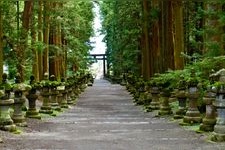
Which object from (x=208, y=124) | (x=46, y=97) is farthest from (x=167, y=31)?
(x=208, y=124)

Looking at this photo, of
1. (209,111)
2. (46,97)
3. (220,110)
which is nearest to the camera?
(220,110)

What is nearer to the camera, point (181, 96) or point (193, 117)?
point (193, 117)

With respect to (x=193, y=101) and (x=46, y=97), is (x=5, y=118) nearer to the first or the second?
(x=193, y=101)

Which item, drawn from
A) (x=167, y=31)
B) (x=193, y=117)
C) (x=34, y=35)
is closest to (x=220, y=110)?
(x=193, y=117)

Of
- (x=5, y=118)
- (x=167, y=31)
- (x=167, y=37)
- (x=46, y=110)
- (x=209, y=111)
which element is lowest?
(x=46, y=110)

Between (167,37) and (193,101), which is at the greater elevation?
(167,37)

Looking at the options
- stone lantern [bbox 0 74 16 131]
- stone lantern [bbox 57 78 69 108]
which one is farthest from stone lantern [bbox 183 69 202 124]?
stone lantern [bbox 57 78 69 108]

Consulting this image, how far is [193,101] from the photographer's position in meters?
16.4

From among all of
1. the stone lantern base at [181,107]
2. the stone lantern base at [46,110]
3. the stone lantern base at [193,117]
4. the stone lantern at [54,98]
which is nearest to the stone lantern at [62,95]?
the stone lantern at [54,98]

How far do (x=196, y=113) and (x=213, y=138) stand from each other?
4.28m

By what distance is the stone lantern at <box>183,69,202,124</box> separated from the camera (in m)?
16.0

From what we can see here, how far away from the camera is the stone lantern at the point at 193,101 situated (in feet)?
52.5

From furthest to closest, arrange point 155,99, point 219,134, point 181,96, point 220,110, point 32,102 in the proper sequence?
point 155,99, point 32,102, point 181,96, point 220,110, point 219,134

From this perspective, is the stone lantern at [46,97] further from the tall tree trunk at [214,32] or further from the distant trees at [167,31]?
the tall tree trunk at [214,32]
